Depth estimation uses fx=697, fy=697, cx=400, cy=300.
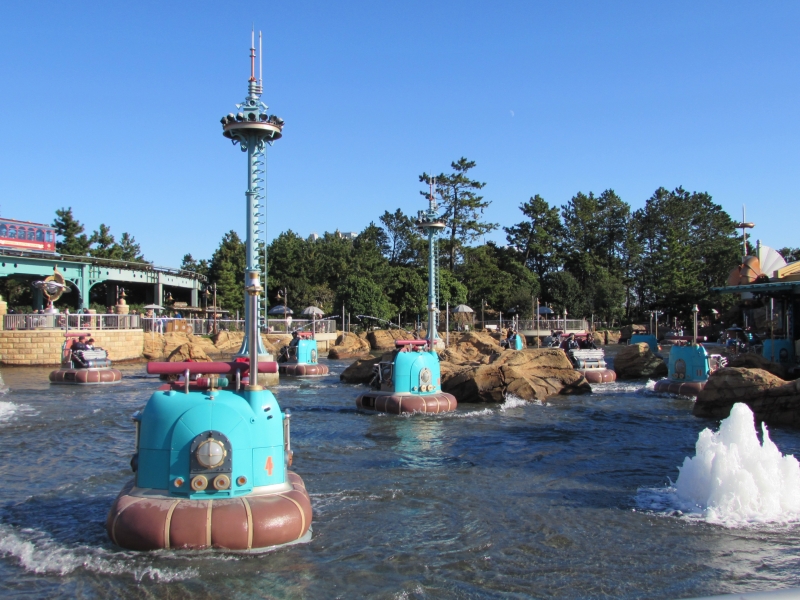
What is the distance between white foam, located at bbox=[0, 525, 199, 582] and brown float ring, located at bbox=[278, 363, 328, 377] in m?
22.0

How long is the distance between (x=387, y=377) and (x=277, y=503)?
1171 cm

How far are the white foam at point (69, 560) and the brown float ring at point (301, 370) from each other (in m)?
22.0

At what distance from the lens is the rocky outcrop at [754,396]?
1591 cm

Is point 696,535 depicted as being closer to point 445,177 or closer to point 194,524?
point 194,524

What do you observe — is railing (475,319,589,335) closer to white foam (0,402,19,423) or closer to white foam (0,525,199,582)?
white foam (0,402,19,423)

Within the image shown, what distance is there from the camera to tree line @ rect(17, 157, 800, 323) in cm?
6172

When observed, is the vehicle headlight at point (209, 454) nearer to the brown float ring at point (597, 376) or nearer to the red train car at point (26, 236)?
the brown float ring at point (597, 376)

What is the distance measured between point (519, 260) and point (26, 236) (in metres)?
47.8

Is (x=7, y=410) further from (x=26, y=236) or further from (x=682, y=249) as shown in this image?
(x=682, y=249)

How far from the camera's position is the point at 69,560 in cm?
729

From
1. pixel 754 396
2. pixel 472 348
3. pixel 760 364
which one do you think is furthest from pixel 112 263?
pixel 754 396

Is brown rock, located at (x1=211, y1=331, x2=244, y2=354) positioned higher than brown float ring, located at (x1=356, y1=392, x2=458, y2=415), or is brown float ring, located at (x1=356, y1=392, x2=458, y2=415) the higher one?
brown rock, located at (x1=211, y1=331, x2=244, y2=354)

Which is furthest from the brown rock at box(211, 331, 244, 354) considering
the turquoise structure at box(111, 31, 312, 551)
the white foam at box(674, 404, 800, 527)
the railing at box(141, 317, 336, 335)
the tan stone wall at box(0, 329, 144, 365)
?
the white foam at box(674, 404, 800, 527)

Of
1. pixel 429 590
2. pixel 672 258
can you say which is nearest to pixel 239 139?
pixel 429 590
